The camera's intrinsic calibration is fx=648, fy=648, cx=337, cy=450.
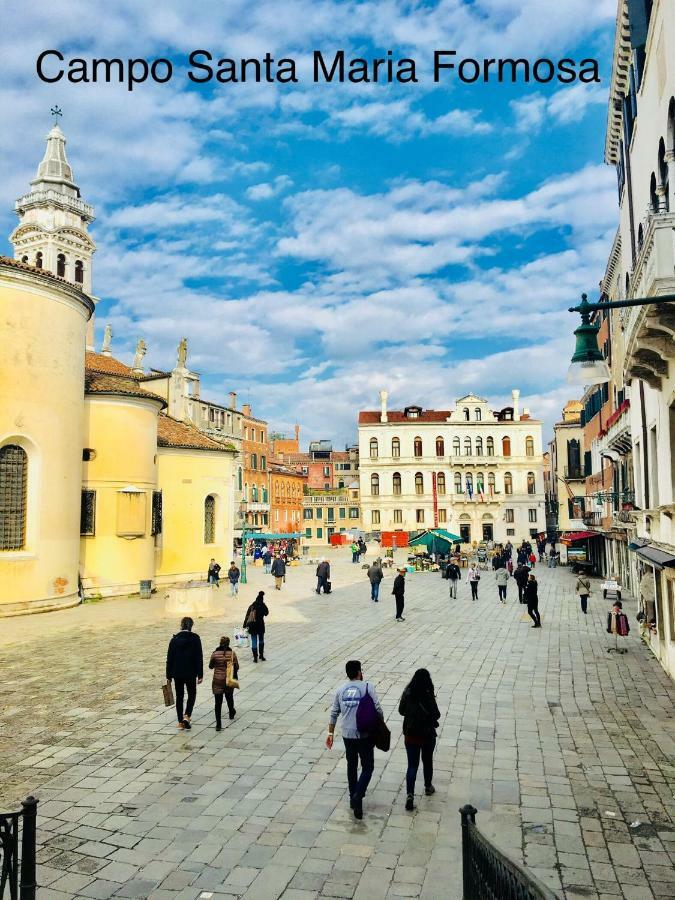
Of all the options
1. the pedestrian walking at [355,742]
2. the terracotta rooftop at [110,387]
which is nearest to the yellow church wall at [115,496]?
the terracotta rooftop at [110,387]

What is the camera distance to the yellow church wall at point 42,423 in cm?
2134

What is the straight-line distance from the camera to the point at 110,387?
26891 millimetres

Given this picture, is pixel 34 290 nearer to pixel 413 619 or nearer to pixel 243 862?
pixel 413 619

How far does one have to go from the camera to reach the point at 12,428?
2136 centimetres

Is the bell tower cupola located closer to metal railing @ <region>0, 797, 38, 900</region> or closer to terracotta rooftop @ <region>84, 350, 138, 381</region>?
terracotta rooftop @ <region>84, 350, 138, 381</region>

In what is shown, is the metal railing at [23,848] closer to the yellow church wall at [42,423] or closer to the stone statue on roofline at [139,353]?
the yellow church wall at [42,423]

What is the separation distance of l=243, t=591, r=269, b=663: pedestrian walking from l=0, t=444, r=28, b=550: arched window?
11.8 m

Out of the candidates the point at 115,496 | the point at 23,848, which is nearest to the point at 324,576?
the point at 115,496

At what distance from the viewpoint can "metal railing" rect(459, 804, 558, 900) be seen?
3194 mm

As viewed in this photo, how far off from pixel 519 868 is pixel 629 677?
11.1m

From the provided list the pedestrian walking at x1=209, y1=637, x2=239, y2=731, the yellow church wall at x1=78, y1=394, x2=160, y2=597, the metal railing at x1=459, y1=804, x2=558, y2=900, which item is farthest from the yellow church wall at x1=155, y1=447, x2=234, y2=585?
the metal railing at x1=459, y1=804, x2=558, y2=900

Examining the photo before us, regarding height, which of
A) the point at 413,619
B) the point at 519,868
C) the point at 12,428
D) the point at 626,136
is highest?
the point at 626,136

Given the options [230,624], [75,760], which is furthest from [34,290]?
[75,760]

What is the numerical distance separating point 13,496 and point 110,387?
668 centimetres
